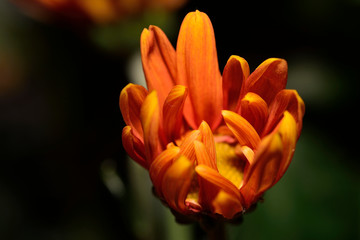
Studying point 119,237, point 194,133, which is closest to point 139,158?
point 194,133

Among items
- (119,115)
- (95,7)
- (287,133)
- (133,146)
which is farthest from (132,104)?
(119,115)

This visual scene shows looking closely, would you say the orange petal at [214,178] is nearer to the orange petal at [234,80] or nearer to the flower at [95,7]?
the orange petal at [234,80]

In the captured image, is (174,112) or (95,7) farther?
(95,7)

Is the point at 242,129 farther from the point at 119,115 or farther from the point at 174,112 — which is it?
the point at 119,115

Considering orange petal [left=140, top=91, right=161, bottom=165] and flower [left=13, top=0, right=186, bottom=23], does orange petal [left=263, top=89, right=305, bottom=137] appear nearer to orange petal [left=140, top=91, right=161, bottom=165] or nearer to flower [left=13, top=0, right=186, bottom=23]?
orange petal [left=140, top=91, right=161, bottom=165]

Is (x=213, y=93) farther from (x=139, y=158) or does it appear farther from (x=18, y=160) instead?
(x=18, y=160)

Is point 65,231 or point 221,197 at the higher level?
point 221,197

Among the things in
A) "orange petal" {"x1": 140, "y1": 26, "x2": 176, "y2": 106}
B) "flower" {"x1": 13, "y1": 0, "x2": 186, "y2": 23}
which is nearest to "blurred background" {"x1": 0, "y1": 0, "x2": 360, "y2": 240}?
"flower" {"x1": 13, "y1": 0, "x2": 186, "y2": 23}

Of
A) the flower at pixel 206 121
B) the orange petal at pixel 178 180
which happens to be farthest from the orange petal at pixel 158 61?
the orange petal at pixel 178 180
